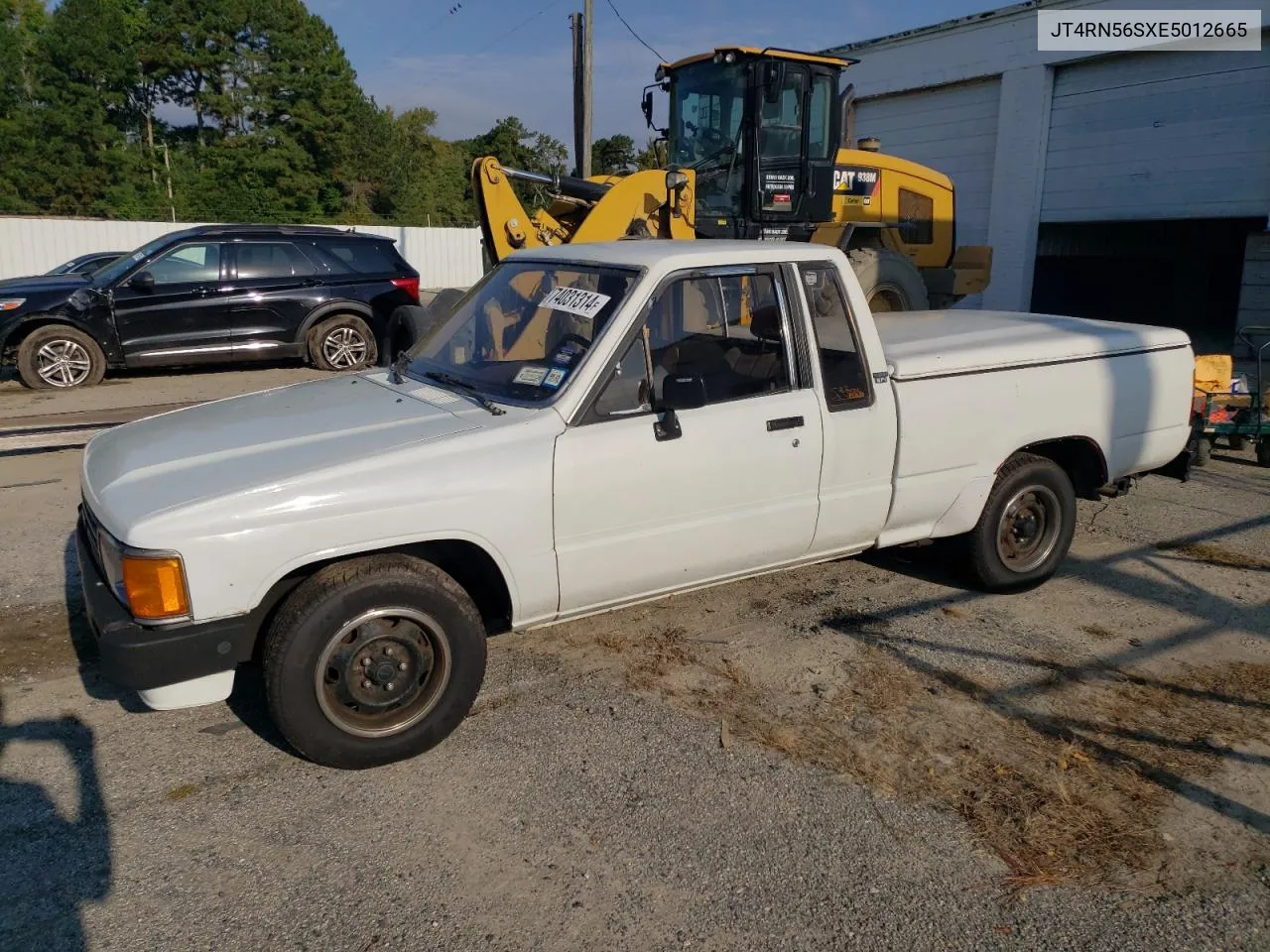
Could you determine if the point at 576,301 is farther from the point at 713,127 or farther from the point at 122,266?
the point at 122,266

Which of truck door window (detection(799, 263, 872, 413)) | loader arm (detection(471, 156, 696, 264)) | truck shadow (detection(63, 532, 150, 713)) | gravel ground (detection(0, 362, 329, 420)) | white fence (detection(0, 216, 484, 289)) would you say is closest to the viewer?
truck shadow (detection(63, 532, 150, 713))

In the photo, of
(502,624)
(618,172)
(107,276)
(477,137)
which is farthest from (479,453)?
(477,137)

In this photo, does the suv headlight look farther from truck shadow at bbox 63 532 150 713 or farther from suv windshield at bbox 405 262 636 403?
suv windshield at bbox 405 262 636 403

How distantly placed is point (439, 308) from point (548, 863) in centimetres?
374

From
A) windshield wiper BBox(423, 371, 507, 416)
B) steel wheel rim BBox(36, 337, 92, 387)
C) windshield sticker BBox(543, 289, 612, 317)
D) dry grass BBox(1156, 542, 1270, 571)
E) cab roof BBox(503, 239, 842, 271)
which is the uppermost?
cab roof BBox(503, 239, 842, 271)

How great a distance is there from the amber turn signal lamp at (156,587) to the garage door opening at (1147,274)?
15.6 m

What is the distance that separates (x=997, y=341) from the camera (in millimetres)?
5090

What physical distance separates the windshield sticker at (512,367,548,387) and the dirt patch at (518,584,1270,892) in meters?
1.33

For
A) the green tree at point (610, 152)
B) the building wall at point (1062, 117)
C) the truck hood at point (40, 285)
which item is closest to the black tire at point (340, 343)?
the truck hood at point (40, 285)

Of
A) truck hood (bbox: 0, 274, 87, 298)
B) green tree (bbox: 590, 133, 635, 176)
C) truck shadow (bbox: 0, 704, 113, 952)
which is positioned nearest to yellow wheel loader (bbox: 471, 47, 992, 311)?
truck hood (bbox: 0, 274, 87, 298)

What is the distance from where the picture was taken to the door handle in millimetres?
Result: 4166

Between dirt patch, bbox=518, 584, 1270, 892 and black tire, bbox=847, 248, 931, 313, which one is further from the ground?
black tire, bbox=847, 248, 931, 313

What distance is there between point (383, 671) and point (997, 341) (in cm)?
351

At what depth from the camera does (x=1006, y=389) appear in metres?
4.88
